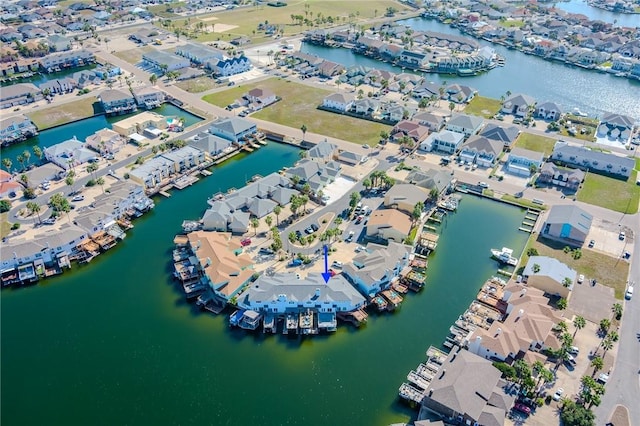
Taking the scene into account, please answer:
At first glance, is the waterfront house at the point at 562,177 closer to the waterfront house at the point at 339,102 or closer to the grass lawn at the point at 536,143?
the grass lawn at the point at 536,143

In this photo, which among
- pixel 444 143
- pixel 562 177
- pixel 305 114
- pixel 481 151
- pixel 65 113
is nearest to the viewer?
pixel 562 177

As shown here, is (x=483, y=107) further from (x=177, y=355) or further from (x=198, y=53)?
(x=177, y=355)

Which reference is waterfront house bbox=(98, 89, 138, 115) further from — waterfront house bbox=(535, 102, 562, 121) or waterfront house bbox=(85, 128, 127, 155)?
waterfront house bbox=(535, 102, 562, 121)

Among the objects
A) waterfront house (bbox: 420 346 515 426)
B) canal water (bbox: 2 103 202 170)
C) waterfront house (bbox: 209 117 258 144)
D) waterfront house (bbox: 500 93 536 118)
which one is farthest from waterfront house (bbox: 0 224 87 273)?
waterfront house (bbox: 500 93 536 118)

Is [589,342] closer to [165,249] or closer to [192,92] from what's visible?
[165,249]

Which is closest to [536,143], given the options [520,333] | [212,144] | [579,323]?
[579,323]

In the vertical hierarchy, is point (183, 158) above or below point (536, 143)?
below
